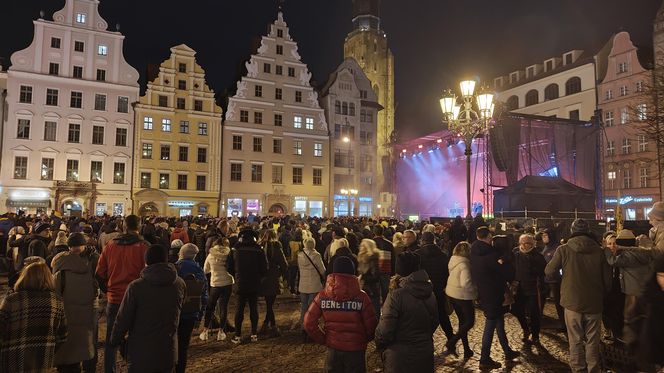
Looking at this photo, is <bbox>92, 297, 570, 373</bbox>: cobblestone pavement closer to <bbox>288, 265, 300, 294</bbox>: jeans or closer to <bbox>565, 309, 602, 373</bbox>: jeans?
<bbox>565, 309, 602, 373</bbox>: jeans

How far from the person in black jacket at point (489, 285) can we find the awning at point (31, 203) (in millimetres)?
35576

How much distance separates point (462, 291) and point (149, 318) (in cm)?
439

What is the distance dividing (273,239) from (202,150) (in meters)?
32.2

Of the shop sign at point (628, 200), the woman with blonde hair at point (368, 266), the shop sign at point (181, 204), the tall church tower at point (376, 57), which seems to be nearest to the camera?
the woman with blonde hair at point (368, 266)

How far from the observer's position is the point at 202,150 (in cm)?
3972

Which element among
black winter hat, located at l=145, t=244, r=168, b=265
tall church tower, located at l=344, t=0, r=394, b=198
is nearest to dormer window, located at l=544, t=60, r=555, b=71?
tall church tower, located at l=344, t=0, r=394, b=198

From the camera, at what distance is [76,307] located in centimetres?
500

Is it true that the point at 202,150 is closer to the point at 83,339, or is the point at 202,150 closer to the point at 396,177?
the point at 396,177

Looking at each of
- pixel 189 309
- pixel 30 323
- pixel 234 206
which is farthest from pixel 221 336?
pixel 234 206

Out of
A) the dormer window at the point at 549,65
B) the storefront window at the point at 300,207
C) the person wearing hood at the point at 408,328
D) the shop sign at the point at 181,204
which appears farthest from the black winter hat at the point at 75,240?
the dormer window at the point at 549,65

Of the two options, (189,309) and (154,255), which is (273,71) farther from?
(154,255)

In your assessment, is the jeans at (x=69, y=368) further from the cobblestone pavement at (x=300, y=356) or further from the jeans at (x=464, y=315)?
the jeans at (x=464, y=315)

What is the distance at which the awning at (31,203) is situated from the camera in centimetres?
3338

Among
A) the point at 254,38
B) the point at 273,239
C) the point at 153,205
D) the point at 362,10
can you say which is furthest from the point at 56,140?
the point at 362,10
